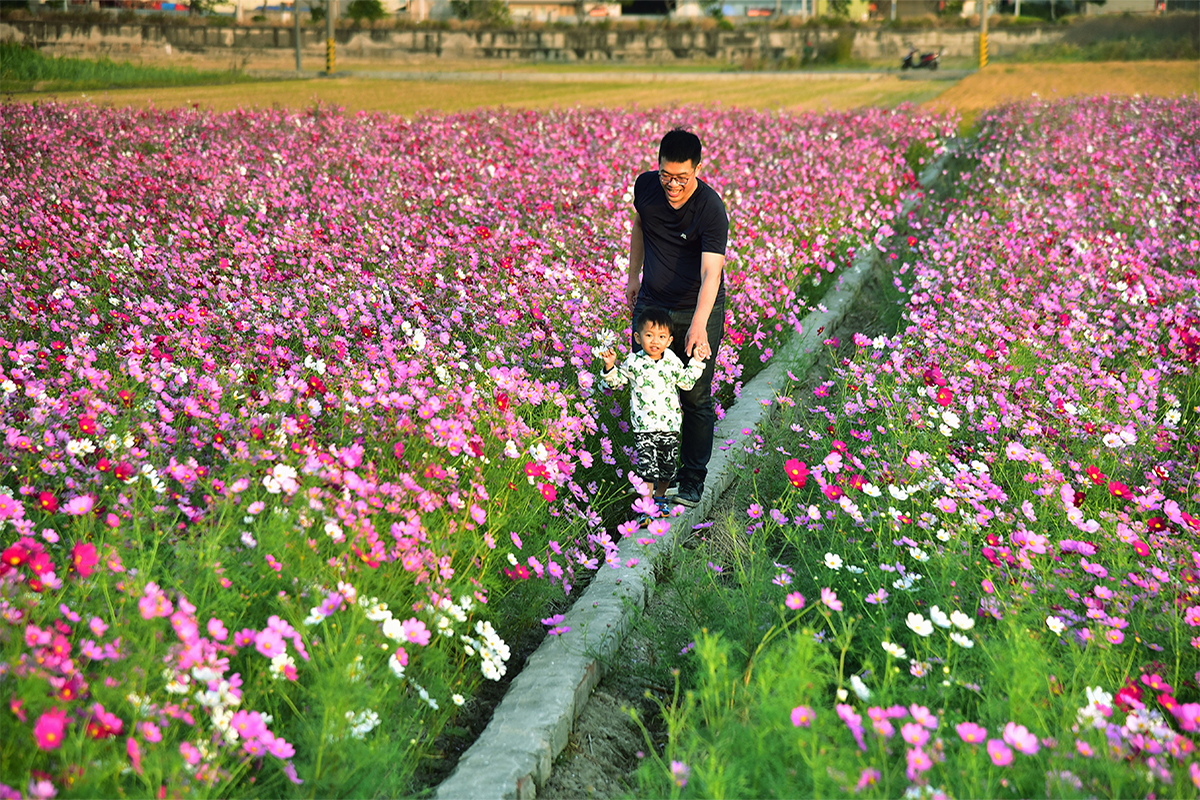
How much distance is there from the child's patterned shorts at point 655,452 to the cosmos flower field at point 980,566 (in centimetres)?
47

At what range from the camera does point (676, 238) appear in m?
4.28

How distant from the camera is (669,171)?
13.0ft

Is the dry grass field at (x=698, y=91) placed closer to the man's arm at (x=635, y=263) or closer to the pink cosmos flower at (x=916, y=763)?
the man's arm at (x=635, y=263)

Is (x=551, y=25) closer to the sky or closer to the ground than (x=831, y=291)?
closer to the sky

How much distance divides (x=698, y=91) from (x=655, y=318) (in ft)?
90.4

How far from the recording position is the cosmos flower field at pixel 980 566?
95.3 inches

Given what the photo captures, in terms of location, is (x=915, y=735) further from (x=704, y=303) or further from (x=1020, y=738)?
(x=704, y=303)

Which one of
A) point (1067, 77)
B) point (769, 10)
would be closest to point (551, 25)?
point (769, 10)

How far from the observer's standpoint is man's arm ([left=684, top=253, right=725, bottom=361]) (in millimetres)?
4043

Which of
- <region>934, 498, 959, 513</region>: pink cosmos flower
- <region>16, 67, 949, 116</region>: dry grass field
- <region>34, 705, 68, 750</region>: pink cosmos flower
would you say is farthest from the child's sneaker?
<region>16, 67, 949, 116</region>: dry grass field

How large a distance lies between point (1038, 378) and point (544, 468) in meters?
2.99

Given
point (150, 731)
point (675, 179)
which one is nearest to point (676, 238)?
point (675, 179)

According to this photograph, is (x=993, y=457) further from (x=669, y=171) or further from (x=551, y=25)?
(x=551, y=25)

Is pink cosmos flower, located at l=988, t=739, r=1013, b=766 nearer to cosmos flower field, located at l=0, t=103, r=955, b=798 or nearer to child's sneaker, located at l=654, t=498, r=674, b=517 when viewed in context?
cosmos flower field, located at l=0, t=103, r=955, b=798
